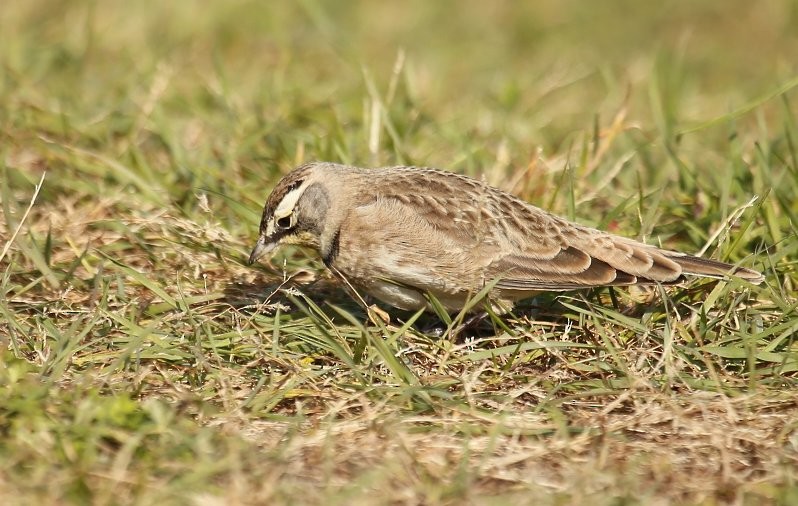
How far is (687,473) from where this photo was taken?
4.70 meters

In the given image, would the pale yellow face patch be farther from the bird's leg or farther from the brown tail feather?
the brown tail feather

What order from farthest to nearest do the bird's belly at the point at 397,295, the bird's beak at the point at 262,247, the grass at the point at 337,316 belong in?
the bird's beak at the point at 262,247 → the bird's belly at the point at 397,295 → the grass at the point at 337,316

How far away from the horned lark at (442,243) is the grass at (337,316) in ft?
0.75

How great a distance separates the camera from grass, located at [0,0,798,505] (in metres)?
4.48

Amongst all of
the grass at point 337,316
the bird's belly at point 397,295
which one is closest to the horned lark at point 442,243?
the bird's belly at point 397,295

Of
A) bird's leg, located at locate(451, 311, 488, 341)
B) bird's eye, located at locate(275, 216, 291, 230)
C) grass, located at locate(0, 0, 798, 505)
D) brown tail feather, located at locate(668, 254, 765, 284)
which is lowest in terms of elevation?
bird's leg, located at locate(451, 311, 488, 341)

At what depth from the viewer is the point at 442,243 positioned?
19.2 feet

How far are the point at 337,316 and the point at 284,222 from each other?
645mm

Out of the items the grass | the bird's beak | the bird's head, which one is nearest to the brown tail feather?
the grass

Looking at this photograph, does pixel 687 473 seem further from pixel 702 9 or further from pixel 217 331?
pixel 702 9

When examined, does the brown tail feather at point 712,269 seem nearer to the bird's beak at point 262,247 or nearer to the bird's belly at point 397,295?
the bird's belly at point 397,295

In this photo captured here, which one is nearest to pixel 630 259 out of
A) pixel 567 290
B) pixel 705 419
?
pixel 567 290

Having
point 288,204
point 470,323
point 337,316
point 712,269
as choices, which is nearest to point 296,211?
point 288,204

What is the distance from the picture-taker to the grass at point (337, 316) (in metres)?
4.48
